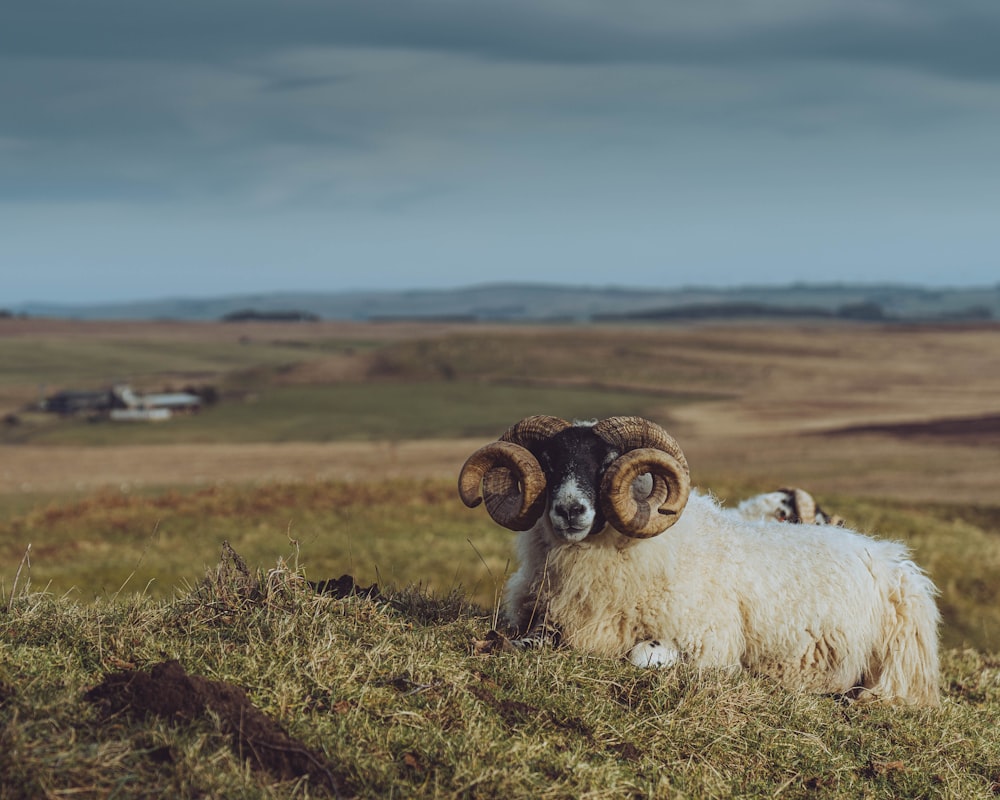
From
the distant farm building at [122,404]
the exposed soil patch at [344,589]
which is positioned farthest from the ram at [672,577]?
the distant farm building at [122,404]

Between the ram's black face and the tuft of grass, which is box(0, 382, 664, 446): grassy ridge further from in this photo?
the tuft of grass

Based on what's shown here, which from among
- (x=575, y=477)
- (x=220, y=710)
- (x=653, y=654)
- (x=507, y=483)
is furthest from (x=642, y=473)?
(x=220, y=710)

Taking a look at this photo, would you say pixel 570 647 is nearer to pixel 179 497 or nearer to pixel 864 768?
pixel 864 768

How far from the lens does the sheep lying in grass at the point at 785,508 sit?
581 inches

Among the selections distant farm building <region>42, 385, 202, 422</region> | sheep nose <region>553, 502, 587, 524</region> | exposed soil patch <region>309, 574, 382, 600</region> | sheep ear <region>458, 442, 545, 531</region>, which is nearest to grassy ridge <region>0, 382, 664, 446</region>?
distant farm building <region>42, 385, 202, 422</region>

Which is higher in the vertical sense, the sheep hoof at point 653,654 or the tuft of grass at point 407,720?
the tuft of grass at point 407,720

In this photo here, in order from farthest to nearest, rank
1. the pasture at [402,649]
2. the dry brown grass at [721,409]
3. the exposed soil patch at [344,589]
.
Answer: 1. the dry brown grass at [721,409]
2. the exposed soil patch at [344,589]
3. the pasture at [402,649]

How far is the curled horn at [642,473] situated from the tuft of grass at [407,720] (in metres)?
1.44

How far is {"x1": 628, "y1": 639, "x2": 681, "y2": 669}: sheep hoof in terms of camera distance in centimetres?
952

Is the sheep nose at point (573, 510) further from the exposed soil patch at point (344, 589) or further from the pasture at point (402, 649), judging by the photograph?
the exposed soil patch at point (344, 589)

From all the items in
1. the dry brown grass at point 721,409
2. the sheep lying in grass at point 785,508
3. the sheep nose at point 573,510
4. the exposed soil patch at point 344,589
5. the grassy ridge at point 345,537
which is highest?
the sheep nose at point 573,510

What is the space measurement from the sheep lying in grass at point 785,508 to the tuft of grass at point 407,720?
5.26 meters

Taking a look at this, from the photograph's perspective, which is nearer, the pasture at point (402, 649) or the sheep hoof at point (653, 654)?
the pasture at point (402, 649)

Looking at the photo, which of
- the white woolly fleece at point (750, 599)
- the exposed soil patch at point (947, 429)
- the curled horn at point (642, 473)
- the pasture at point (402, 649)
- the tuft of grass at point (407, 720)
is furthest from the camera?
the exposed soil patch at point (947, 429)
